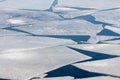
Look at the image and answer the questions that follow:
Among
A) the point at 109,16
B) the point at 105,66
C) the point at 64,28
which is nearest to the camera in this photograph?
the point at 105,66

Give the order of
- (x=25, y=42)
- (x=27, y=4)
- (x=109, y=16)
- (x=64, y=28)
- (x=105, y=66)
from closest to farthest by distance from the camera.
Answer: (x=105, y=66), (x=25, y=42), (x=64, y=28), (x=109, y=16), (x=27, y=4)

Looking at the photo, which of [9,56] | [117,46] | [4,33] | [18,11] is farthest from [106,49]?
[18,11]

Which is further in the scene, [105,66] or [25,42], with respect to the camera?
[25,42]

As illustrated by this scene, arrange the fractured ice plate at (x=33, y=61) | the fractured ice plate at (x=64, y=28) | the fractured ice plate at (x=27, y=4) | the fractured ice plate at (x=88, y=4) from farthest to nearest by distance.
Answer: the fractured ice plate at (x=88, y=4) → the fractured ice plate at (x=27, y=4) → the fractured ice plate at (x=64, y=28) → the fractured ice plate at (x=33, y=61)

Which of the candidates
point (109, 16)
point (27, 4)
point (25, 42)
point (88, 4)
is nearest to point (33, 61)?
point (25, 42)

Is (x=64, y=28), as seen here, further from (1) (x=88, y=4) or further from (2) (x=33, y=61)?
(1) (x=88, y=4)

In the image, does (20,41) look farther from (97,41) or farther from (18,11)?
(18,11)

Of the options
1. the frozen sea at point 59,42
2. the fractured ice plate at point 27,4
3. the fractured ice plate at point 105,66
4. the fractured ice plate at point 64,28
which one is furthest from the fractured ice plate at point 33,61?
the fractured ice plate at point 27,4

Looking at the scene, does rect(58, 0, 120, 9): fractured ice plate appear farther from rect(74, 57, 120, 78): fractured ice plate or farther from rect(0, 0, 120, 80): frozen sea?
rect(74, 57, 120, 78): fractured ice plate

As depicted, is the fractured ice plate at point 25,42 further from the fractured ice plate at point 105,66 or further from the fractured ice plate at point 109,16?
the fractured ice plate at point 109,16
